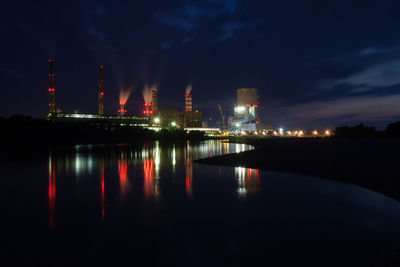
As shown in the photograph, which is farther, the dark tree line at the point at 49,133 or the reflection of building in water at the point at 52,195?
the dark tree line at the point at 49,133

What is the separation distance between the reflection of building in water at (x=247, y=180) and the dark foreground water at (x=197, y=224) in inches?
6.7

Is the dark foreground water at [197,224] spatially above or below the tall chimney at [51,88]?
below

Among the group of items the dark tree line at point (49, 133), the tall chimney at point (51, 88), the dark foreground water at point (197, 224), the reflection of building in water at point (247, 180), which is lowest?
the dark foreground water at point (197, 224)

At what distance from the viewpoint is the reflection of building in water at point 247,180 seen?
14.2 meters

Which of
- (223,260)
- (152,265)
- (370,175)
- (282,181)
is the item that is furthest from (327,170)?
(152,265)

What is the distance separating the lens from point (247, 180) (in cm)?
1697

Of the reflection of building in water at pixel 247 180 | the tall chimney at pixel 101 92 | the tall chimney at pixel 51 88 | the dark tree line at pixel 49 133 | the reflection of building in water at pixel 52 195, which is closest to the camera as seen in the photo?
the reflection of building in water at pixel 52 195

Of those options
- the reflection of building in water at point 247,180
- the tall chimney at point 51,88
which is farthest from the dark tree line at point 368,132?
the tall chimney at point 51,88

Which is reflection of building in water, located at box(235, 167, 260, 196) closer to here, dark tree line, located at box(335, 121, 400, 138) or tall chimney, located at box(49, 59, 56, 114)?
dark tree line, located at box(335, 121, 400, 138)

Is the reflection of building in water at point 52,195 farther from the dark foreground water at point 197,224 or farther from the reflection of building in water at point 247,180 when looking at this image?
the reflection of building in water at point 247,180

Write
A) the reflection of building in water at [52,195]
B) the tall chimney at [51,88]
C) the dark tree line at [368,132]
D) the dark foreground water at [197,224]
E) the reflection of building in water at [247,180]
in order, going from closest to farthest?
the dark foreground water at [197,224] → the reflection of building in water at [52,195] → the reflection of building in water at [247,180] → the dark tree line at [368,132] → the tall chimney at [51,88]

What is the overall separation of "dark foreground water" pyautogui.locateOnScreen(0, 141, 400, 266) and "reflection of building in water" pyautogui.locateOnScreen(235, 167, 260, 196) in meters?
0.17

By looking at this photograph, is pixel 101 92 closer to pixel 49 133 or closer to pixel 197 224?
pixel 49 133

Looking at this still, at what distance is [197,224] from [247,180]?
8.51 m
